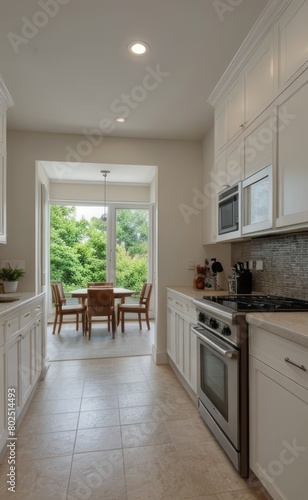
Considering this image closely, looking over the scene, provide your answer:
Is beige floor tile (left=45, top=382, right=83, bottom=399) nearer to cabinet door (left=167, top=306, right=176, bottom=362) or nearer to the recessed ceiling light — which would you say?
cabinet door (left=167, top=306, right=176, bottom=362)

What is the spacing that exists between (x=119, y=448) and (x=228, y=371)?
3.05ft

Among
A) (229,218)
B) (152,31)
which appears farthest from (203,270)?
(152,31)

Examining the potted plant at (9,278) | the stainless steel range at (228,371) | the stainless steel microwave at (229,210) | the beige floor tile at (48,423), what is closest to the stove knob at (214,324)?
the stainless steel range at (228,371)

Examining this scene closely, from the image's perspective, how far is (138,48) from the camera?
2.05 meters

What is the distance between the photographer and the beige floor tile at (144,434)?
2016 mm

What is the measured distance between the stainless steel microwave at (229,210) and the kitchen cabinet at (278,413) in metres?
1.03

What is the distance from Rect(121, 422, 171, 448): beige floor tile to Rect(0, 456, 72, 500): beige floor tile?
1.34 ft

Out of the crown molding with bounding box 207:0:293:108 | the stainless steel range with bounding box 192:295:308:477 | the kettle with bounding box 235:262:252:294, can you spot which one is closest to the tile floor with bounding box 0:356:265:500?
the stainless steel range with bounding box 192:295:308:477

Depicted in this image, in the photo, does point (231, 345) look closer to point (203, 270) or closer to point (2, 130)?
point (203, 270)

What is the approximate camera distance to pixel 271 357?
1389 millimetres

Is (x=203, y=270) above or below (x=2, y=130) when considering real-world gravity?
below

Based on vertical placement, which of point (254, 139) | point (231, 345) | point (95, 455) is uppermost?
point (254, 139)

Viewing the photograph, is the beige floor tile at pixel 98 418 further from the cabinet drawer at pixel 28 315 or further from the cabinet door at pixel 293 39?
the cabinet door at pixel 293 39

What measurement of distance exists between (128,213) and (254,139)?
13.8 feet
